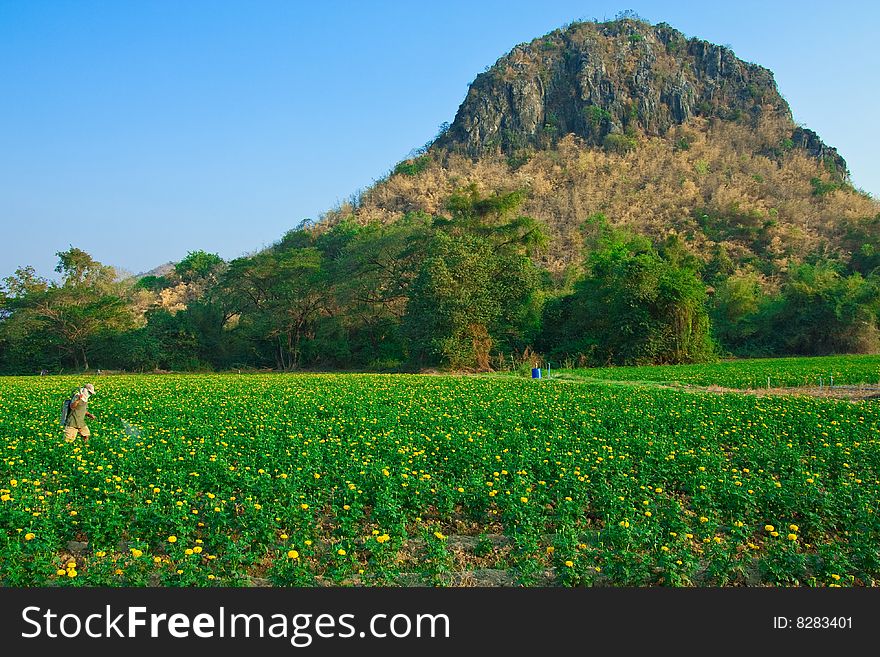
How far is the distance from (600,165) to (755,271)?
3054cm

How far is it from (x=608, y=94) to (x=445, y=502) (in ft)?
312

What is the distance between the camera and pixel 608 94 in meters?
93.0

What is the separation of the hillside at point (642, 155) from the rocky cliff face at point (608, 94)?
0.65ft

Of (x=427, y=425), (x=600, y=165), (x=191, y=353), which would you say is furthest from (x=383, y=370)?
(x=600, y=165)

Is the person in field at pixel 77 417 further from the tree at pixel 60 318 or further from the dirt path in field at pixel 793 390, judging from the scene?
the tree at pixel 60 318

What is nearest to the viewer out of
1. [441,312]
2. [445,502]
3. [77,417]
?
[445,502]

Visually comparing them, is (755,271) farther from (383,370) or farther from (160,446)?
(160,446)

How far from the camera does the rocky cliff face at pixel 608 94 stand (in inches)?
3531

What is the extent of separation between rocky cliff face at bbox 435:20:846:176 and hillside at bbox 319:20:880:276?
0.65 feet

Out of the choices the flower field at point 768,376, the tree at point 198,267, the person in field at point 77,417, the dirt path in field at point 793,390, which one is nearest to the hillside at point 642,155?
the tree at point 198,267

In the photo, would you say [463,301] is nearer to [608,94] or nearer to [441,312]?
[441,312]

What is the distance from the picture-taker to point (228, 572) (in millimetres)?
5770

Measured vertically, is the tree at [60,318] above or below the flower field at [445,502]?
above

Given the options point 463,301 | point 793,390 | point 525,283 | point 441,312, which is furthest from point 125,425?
point 525,283
